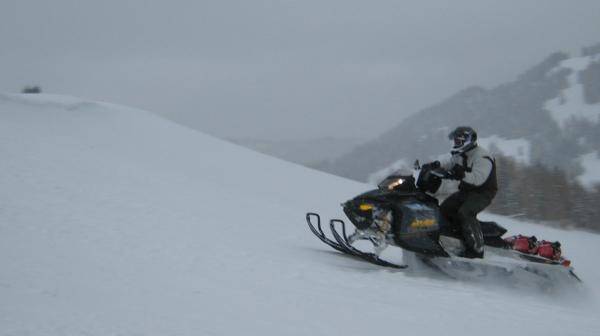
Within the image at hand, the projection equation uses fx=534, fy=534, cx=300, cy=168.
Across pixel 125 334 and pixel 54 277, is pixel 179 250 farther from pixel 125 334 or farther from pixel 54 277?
pixel 125 334

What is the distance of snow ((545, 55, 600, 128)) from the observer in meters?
144

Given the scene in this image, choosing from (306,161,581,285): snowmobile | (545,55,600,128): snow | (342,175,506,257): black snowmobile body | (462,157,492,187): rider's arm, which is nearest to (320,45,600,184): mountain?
(545,55,600,128): snow

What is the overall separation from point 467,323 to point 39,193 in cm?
568

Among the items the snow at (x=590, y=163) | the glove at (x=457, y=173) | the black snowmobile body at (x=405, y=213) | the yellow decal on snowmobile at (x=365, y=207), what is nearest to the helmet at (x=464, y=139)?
the glove at (x=457, y=173)

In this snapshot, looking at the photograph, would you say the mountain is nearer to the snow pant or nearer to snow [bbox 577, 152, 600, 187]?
snow [bbox 577, 152, 600, 187]

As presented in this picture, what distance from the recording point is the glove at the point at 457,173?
641 centimetres

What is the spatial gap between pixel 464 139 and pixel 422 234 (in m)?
1.26

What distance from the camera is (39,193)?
7.14 metres

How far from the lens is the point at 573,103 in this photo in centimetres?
16075

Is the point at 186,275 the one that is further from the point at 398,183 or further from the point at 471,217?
the point at 471,217

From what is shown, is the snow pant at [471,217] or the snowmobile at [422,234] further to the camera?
the snow pant at [471,217]

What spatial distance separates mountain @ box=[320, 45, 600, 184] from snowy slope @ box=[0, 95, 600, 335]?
97329 millimetres

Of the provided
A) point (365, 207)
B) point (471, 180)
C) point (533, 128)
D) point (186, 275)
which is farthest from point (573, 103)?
point (186, 275)

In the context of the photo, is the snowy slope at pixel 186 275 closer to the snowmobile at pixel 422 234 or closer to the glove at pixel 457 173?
the snowmobile at pixel 422 234
